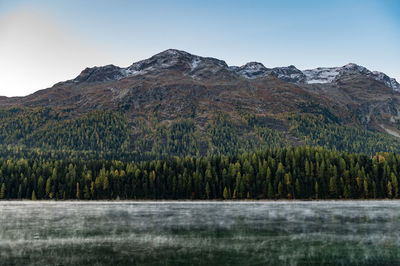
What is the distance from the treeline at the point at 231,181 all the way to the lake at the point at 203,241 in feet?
231

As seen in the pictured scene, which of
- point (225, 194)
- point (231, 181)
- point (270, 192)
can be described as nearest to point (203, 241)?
point (225, 194)

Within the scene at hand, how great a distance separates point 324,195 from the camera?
165 m

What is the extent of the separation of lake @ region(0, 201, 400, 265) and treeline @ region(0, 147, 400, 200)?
70512 mm

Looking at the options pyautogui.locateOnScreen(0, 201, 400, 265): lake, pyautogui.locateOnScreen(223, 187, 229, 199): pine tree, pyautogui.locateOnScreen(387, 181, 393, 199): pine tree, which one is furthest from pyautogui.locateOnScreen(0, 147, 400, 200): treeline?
pyautogui.locateOnScreen(0, 201, 400, 265): lake

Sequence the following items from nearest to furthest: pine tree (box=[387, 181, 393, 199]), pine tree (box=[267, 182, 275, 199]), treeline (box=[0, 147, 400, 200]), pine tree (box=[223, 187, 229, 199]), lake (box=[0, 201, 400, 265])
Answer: lake (box=[0, 201, 400, 265]) → pine tree (box=[387, 181, 393, 199]) → treeline (box=[0, 147, 400, 200]) → pine tree (box=[267, 182, 275, 199]) → pine tree (box=[223, 187, 229, 199])

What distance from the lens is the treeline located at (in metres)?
166

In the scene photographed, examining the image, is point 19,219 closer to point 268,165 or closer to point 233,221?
point 233,221

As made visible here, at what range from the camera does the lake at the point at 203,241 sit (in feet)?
172

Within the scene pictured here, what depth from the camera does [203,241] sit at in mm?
65562

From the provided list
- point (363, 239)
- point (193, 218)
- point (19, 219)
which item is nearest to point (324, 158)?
point (193, 218)

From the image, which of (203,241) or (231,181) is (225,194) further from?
(203,241)

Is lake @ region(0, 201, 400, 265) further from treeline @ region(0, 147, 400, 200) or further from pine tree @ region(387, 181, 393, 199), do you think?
pine tree @ region(387, 181, 393, 199)

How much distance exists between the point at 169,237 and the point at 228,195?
337ft

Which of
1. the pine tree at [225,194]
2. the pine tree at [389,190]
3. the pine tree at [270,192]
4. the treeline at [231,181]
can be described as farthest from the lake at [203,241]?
the pine tree at [225,194]
